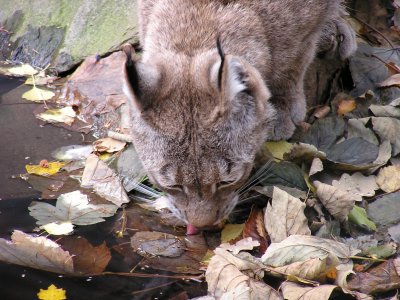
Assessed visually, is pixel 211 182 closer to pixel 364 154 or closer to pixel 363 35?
pixel 364 154

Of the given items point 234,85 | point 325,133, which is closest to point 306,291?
point 234,85

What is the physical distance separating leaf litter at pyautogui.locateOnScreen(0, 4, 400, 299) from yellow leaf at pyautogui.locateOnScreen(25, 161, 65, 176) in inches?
0.4

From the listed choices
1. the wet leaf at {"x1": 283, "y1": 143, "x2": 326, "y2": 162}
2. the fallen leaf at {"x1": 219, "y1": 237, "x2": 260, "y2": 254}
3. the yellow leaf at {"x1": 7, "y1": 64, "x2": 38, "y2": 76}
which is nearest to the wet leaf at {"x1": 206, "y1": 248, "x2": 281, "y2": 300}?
the fallen leaf at {"x1": 219, "y1": 237, "x2": 260, "y2": 254}

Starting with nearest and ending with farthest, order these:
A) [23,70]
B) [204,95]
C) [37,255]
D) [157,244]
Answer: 1. [204,95]
2. [37,255]
3. [157,244]
4. [23,70]

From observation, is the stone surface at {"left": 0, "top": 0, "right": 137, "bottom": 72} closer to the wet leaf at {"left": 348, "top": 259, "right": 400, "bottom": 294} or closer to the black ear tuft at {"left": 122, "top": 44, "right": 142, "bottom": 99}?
the black ear tuft at {"left": 122, "top": 44, "right": 142, "bottom": 99}

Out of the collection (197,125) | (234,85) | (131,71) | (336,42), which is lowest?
(336,42)

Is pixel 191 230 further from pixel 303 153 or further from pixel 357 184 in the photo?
pixel 357 184

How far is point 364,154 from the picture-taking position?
385 cm

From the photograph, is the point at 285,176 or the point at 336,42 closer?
the point at 285,176

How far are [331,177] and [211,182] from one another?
2.93ft

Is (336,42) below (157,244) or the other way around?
the other way around

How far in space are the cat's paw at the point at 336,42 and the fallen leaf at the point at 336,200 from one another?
1.43 meters

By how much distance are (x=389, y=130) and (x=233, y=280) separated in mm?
1517

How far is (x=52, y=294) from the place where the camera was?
9.81 ft
